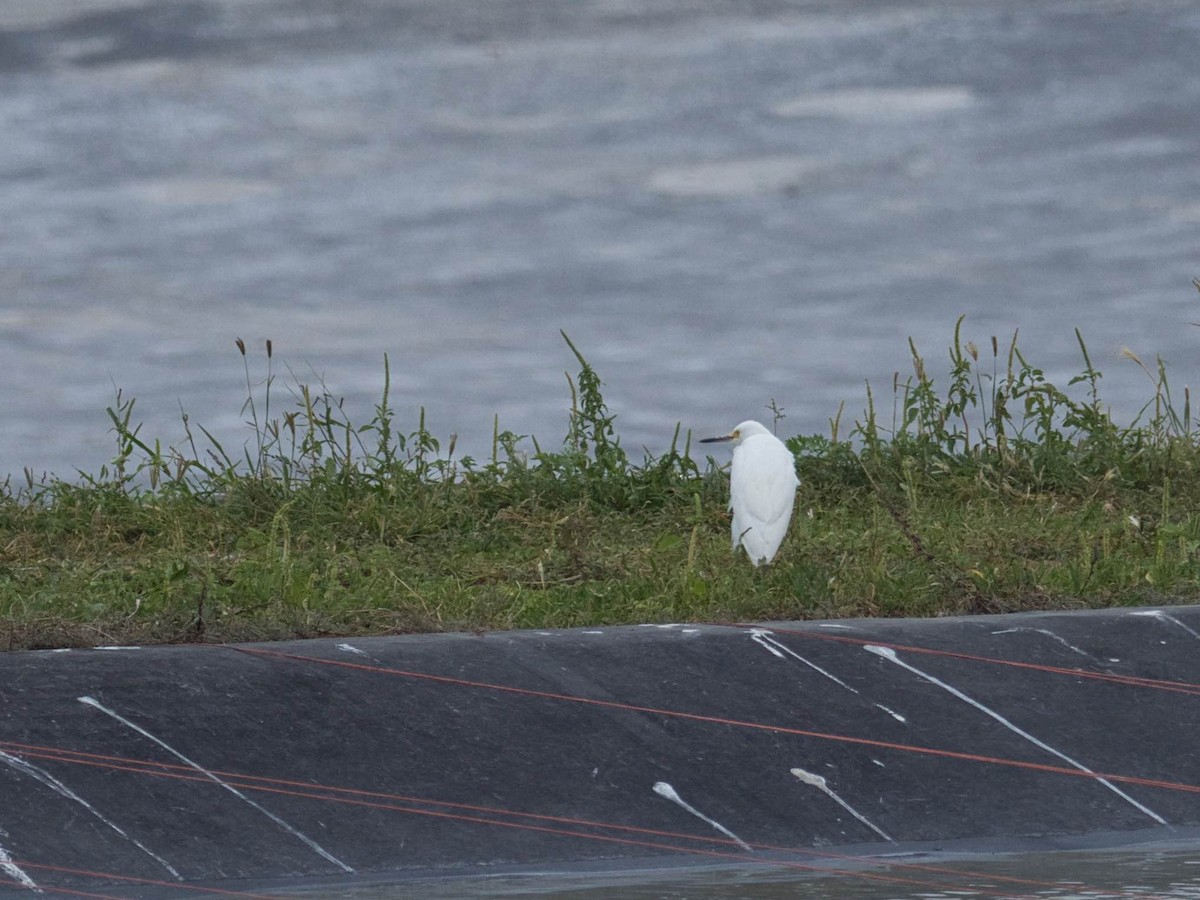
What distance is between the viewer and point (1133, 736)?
4.66 meters

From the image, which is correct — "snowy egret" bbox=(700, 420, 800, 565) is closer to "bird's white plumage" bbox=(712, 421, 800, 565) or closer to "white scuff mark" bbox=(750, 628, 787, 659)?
"bird's white plumage" bbox=(712, 421, 800, 565)

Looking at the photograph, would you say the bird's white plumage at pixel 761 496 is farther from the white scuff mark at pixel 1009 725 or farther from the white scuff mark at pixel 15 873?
the white scuff mark at pixel 15 873

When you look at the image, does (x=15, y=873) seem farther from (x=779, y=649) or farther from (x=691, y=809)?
(x=779, y=649)

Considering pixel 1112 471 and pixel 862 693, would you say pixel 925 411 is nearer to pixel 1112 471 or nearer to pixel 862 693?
pixel 1112 471

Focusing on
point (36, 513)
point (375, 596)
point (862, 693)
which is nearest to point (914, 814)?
point (862, 693)

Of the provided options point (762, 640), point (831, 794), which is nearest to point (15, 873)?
point (831, 794)

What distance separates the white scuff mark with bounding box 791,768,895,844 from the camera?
163 inches

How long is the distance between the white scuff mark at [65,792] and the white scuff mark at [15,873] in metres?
0.23

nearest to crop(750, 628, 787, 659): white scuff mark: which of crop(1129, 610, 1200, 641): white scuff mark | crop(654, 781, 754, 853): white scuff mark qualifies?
crop(654, 781, 754, 853): white scuff mark

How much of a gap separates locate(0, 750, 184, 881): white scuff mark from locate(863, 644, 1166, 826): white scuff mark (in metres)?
2.20

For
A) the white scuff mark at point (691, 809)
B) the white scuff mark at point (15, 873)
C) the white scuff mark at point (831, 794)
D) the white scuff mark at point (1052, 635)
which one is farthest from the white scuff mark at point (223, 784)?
the white scuff mark at point (1052, 635)

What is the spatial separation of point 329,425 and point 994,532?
11.9 feet

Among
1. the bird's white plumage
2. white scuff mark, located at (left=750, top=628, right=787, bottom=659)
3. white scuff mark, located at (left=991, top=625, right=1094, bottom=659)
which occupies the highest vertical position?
the bird's white plumage

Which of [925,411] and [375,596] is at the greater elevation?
[925,411]
